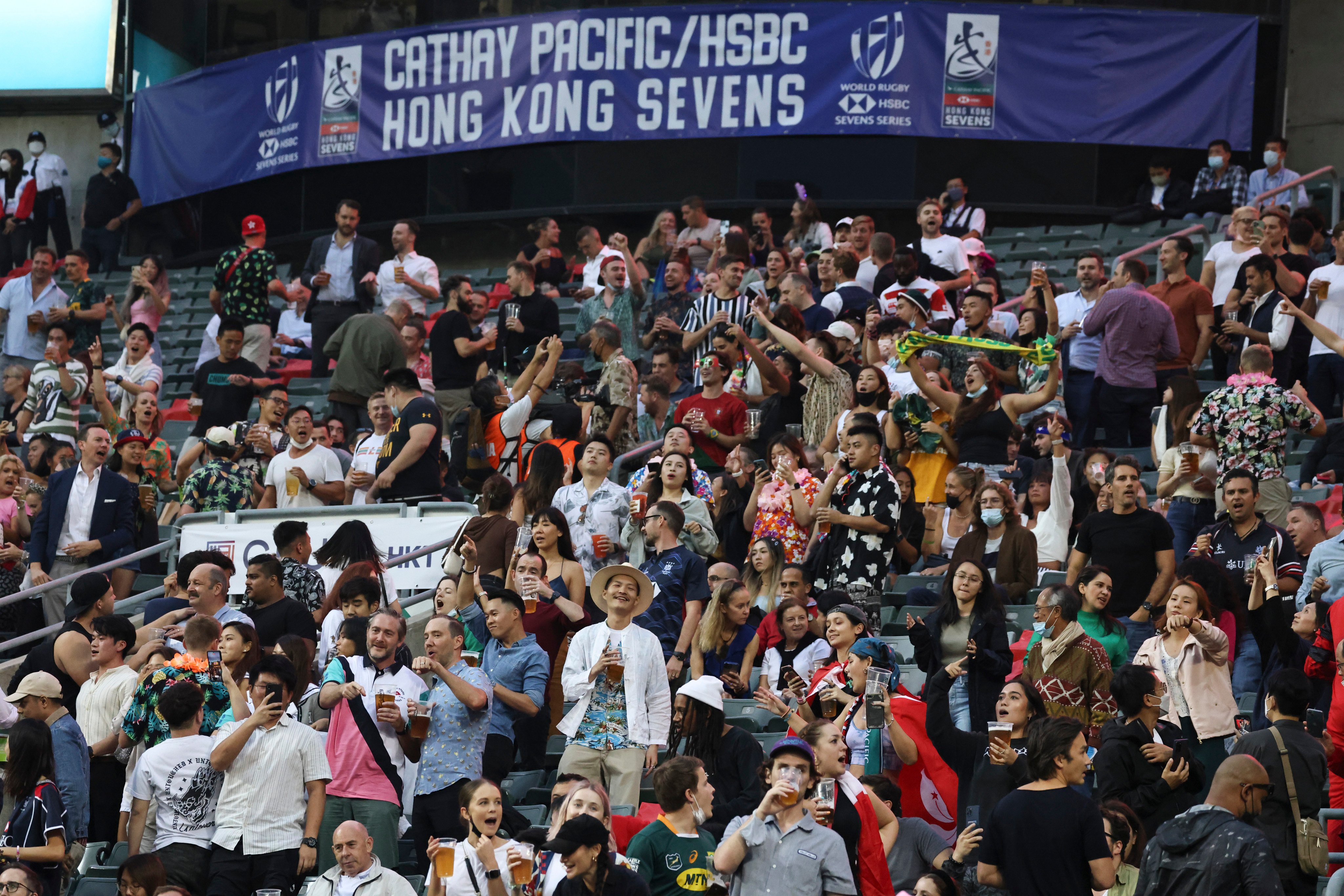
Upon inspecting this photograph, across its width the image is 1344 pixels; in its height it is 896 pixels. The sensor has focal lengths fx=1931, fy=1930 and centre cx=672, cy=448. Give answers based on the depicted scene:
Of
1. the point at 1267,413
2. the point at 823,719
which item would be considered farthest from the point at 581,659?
the point at 1267,413

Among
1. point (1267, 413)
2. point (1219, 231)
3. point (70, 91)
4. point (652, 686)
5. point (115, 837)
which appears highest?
point (70, 91)

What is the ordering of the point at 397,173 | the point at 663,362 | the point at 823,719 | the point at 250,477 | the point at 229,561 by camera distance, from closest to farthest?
the point at 823,719 → the point at 229,561 → the point at 250,477 → the point at 663,362 → the point at 397,173

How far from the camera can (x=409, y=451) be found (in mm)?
12742

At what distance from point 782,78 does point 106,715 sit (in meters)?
12.5

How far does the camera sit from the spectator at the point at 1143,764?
26.9 feet

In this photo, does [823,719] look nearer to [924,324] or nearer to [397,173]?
[924,324]

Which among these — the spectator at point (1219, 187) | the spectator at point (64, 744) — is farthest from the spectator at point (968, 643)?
the spectator at point (1219, 187)

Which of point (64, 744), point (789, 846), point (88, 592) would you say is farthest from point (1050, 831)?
point (88, 592)

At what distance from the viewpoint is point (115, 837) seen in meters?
9.67

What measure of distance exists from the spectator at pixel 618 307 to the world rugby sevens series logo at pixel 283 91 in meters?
7.60

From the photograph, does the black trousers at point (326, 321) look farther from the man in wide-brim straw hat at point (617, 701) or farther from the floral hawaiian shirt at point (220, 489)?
the man in wide-brim straw hat at point (617, 701)

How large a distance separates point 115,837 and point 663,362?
586 centimetres

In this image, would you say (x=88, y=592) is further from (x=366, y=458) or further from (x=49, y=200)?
(x=49, y=200)

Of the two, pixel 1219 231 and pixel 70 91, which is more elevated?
pixel 70 91
